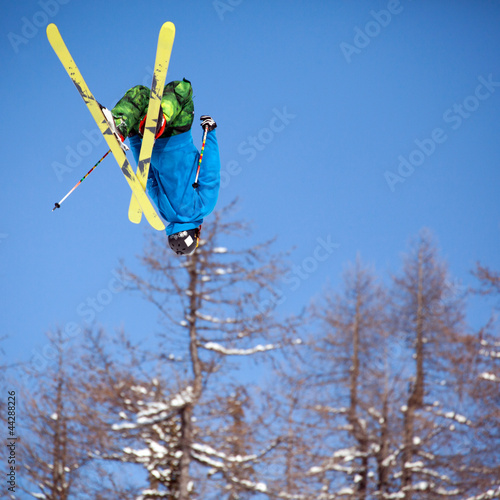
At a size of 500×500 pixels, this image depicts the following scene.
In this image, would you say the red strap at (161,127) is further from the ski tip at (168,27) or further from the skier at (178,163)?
the ski tip at (168,27)

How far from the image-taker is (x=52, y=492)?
400 inches

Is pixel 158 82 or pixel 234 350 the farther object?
pixel 234 350

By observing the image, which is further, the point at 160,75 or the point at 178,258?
the point at 178,258

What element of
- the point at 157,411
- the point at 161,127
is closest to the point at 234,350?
the point at 157,411

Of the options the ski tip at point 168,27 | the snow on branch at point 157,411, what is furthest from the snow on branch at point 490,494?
the ski tip at point 168,27

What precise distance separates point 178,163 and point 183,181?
15cm

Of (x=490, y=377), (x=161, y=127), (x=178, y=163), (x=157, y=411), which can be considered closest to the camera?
(x=161, y=127)

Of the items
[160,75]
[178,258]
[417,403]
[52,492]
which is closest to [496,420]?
[417,403]

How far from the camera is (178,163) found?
466cm

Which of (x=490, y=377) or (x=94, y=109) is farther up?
(x=94, y=109)

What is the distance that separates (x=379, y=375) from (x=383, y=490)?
2.19m

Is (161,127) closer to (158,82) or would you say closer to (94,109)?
(158,82)

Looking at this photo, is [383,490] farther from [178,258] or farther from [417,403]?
[178,258]

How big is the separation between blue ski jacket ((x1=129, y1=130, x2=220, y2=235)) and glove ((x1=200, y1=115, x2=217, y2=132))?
7 cm
